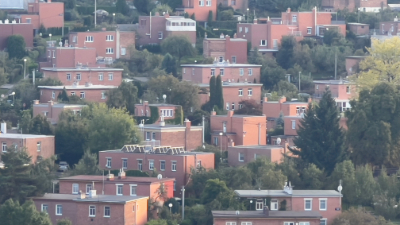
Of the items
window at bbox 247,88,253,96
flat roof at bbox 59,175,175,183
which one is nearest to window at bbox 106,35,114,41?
window at bbox 247,88,253,96

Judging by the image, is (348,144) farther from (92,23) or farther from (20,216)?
(92,23)

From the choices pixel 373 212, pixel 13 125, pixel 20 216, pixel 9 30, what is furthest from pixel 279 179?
pixel 9 30

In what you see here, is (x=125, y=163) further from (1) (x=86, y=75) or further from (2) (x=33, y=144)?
(1) (x=86, y=75)

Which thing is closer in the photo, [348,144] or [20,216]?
[20,216]

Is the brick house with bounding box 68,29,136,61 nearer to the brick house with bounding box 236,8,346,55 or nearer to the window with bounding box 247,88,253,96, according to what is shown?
the brick house with bounding box 236,8,346,55

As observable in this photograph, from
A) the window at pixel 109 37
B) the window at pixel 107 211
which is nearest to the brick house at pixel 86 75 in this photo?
the window at pixel 109 37

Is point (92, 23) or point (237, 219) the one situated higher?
point (92, 23)

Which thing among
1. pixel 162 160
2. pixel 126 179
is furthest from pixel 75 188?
pixel 162 160

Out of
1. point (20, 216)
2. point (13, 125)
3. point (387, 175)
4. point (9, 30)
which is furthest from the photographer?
point (9, 30)
